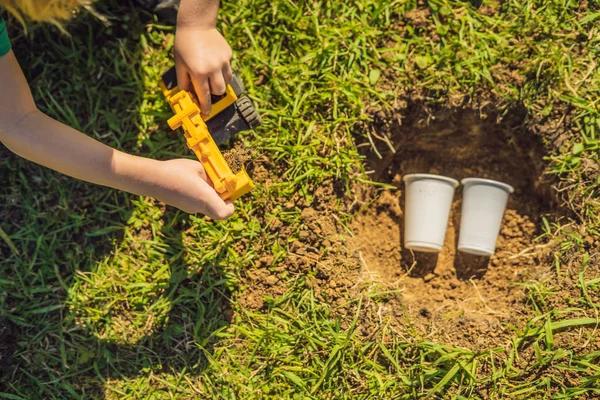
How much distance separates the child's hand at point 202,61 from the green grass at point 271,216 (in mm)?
417

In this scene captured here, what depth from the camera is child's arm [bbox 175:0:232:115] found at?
2.17m

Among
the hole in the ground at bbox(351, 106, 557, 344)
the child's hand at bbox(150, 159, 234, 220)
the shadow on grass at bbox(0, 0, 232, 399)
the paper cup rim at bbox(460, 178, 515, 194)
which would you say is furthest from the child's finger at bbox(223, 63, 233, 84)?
the paper cup rim at bbox(460, 178, 515, 194)

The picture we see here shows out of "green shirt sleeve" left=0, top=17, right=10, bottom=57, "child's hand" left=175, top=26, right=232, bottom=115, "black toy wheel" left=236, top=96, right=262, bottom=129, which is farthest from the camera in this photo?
"black toy wheel" left=236, top=96, right=262, bottom=129

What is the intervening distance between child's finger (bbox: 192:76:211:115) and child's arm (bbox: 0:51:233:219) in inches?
10.8

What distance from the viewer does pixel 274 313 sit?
8.39 feet

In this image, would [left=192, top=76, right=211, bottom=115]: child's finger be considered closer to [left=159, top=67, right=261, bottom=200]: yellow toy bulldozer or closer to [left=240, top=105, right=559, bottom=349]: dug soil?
[left=159, top=67, right=261, bottom=200]: yellow toy bulldozer

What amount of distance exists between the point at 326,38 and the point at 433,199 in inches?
35.7

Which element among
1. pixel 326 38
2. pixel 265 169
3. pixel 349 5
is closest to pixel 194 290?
pixel 265 169

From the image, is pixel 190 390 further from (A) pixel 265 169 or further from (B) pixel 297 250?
(A) pixel 265 169

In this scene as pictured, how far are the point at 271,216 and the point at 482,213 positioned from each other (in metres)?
0.96

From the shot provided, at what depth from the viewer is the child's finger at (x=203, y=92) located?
217 cm

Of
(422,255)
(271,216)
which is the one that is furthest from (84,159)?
(422,255)

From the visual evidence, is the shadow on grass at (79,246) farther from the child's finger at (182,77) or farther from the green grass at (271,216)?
the child's finger at (182,77)

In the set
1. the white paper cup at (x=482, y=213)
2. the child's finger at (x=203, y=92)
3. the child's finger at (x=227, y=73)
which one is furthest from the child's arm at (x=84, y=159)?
the white paper cup at (x=482, y=213)
